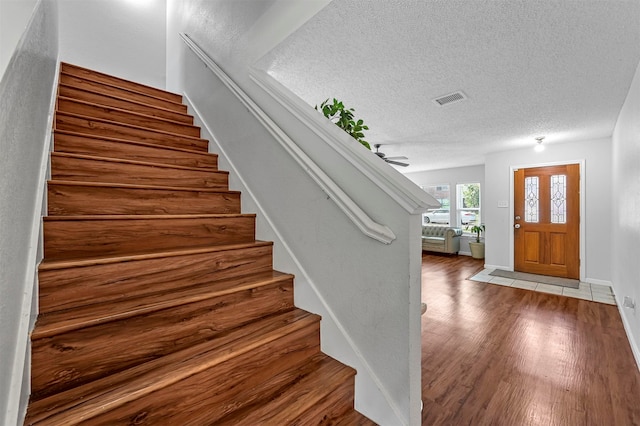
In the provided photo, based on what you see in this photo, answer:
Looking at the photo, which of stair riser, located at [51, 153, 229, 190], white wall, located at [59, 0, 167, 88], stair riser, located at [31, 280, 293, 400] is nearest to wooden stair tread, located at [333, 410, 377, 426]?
stair riser, located at [31, 280, 293, 400]

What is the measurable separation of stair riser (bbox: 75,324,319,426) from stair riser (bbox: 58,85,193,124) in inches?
91.2

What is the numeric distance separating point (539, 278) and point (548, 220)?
1.01 metres

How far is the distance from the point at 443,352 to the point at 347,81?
7.99ft

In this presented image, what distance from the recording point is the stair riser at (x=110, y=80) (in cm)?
244

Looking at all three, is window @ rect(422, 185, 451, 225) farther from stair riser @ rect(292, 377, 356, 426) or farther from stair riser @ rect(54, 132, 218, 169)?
stair riser @ rect(292, 377, 356, 426)

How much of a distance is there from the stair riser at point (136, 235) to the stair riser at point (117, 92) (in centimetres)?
166

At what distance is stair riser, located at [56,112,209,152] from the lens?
181cm

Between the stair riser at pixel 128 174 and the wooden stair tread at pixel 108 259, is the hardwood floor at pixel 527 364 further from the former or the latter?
the stair riser at pixel 128 174

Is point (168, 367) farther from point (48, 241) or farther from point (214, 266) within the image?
point (48, 241)

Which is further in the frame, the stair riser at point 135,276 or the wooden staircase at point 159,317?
the stair riser at point 135,276

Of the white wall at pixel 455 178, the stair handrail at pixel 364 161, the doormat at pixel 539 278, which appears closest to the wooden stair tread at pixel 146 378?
the stair handrail at pixel 364 161

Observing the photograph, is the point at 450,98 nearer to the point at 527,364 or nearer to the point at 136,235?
the point at 527,364

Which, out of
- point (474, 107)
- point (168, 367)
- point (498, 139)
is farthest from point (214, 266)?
point (498, 139)

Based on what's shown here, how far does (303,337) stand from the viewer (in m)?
1.27
